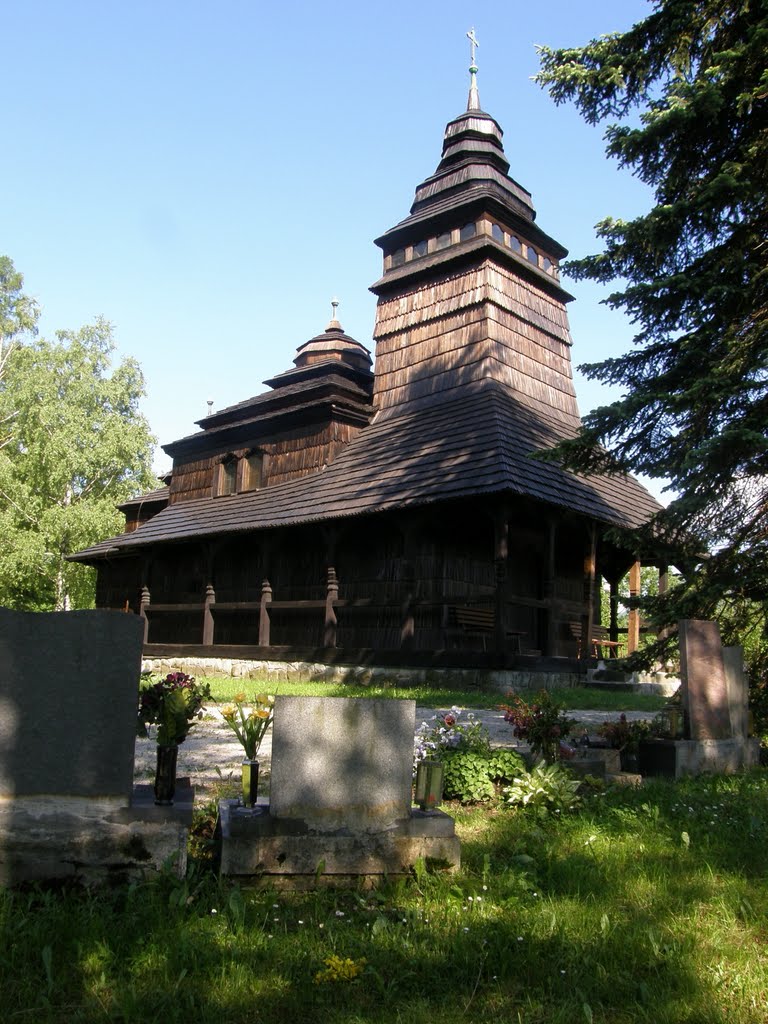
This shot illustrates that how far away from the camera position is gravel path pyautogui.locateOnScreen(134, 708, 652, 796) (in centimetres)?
566

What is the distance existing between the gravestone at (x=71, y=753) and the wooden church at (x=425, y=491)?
391 inches

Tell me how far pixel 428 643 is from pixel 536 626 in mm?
3159

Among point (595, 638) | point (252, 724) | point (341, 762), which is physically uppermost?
point (595, 638)

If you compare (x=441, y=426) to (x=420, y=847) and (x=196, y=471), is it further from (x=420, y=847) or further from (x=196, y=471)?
(x=420, y=847)

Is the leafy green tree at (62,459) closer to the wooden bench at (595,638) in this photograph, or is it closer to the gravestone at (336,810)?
the wooden bench at (595,638)

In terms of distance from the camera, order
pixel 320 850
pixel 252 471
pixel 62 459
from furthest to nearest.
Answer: pixel 62 459 → pixel 252 471 → pixel 320 850

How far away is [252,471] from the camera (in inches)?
840

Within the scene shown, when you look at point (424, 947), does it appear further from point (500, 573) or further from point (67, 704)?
point (500, 573)

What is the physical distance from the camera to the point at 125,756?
146 inches

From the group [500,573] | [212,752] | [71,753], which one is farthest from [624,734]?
[500,573]

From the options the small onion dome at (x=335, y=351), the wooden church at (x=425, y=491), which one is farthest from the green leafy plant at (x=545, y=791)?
the small onion dome at (x=335, y=351)

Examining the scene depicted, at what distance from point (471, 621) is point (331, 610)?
304 centimetres

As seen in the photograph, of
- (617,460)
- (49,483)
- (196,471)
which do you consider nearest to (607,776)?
(617,460)

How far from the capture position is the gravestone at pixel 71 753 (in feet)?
11.7
